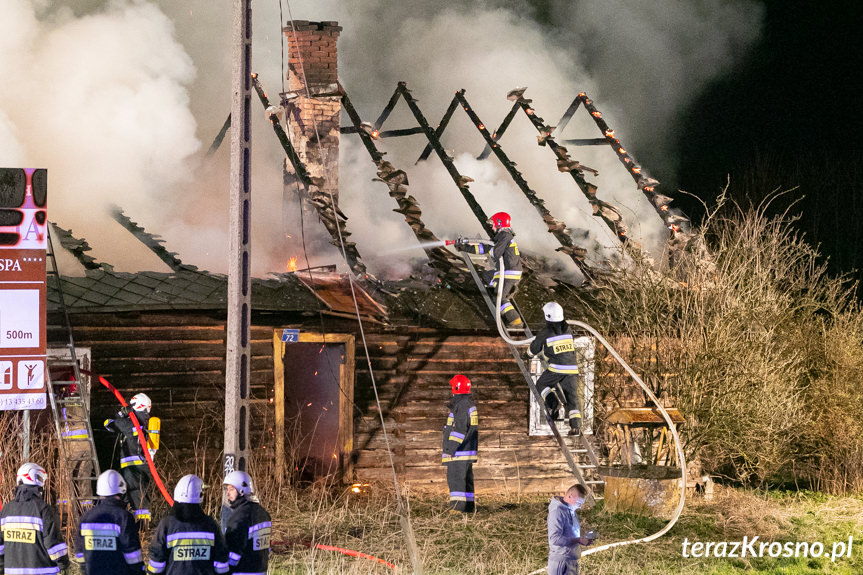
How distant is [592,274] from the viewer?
16578 millimetres

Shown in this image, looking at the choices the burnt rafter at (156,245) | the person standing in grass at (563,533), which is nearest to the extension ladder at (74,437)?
the burnt rafter at (156,245)

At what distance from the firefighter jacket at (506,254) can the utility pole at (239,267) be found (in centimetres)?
411

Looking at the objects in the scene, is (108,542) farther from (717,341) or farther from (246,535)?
(717,341)

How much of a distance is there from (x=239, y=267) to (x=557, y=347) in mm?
4056

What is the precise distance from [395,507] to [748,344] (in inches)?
229

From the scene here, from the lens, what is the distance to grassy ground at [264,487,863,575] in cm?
1039

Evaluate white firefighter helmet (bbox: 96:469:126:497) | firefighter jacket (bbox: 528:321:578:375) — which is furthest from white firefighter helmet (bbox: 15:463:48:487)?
firefighter jacket (bbox: 528:321:578:375)

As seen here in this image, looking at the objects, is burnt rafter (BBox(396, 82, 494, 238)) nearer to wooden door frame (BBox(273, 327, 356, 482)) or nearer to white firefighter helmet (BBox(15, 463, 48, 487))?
wooden door frame (BBox(273, 327, 356, 482))

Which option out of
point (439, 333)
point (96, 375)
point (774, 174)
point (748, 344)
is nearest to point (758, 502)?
point (748, 344)

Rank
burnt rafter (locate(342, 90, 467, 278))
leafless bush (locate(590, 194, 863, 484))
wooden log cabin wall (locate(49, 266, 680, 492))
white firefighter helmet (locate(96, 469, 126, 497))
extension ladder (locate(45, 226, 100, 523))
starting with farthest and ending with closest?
burnt rafter (locate(342, 90, 467, 278)) < leafless bush (locate(590, 194, 863, 484)) < wooden log cabin wall (locate(49, 266, 680, 492)) < extension ladder (locate(45, 226, 100, 523)) < white firefighter helmet (locate(96, 469, 126, 497))

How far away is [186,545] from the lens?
7191 millimetres

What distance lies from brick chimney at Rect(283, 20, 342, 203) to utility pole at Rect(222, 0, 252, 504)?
27.5 feet

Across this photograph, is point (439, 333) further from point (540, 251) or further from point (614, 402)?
point (540, 251)

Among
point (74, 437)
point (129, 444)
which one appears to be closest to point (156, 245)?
point (74, 437)
